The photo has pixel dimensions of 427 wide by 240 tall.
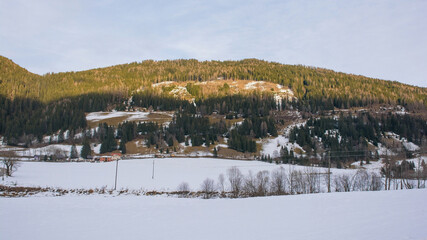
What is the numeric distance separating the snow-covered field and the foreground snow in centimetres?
2628

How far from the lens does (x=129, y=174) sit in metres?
60.3

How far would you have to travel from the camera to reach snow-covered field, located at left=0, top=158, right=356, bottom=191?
50.3 metres

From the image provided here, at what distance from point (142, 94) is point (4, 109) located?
88.6 m

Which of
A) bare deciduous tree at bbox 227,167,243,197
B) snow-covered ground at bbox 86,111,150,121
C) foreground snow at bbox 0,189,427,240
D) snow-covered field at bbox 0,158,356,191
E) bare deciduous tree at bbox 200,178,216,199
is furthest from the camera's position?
snow-covered ground at bbox 86,111,150,121

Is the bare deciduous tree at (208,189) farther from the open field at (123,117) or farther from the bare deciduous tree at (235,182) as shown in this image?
the open field at (123,117)

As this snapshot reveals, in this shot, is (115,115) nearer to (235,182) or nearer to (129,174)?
(129,174)

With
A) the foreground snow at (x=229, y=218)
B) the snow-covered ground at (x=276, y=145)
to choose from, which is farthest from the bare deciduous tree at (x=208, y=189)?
the snow-covered ground at (x=276, y=145)

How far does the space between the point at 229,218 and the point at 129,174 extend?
152 ft

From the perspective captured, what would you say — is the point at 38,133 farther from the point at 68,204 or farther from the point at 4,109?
the point at 68,204

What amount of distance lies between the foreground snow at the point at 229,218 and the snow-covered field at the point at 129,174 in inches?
1035

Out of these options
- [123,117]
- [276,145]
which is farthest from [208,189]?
[123,117]

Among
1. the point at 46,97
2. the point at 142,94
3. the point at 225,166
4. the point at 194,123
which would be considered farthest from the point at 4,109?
the point at 225,166

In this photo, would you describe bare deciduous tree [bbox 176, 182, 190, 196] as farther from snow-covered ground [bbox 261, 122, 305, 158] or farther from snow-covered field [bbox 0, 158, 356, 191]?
snow-covered ground [bbox 261, 122, 305, 158]

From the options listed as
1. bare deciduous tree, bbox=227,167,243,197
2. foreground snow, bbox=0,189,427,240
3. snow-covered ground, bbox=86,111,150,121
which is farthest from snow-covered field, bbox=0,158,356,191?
snow-covered ground, bbox=86,111,150,121
